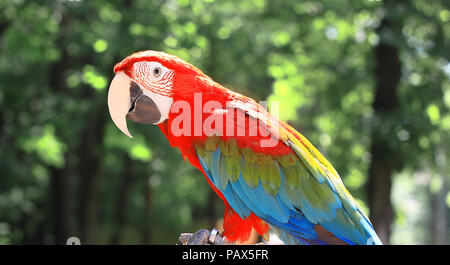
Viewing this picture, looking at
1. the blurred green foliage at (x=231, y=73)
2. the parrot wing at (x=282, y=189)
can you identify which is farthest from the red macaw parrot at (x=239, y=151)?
the blurred green foliage at (x=231, y=73)

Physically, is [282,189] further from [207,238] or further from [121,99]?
[121,99]

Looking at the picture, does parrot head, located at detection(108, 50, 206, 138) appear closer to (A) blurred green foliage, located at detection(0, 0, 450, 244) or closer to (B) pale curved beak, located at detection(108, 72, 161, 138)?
(B) pale curved beak, located at detection(108, 72, 161, 138)

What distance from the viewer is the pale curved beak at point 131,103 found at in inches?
89.5

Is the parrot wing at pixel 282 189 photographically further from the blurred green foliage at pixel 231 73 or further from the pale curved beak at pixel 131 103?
the blurred green foliage at pixel 231 73

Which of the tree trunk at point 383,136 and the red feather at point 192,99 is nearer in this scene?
the red feather at point 192,99

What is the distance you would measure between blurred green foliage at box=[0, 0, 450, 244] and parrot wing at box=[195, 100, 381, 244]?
325 centimetres

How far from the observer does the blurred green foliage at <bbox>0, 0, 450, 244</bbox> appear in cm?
628

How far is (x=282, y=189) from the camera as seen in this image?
7.53 feet

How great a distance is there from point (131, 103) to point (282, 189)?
898 mm

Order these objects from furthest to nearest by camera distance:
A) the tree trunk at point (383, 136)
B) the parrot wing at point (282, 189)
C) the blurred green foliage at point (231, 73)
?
the tree trunk at point (383, 136), the blurred green foliage at point (231, 73), the parrot wing at point (282, 189)

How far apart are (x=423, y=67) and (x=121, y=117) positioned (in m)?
6.52

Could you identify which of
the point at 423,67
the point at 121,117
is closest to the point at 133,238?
the point at 423,67
